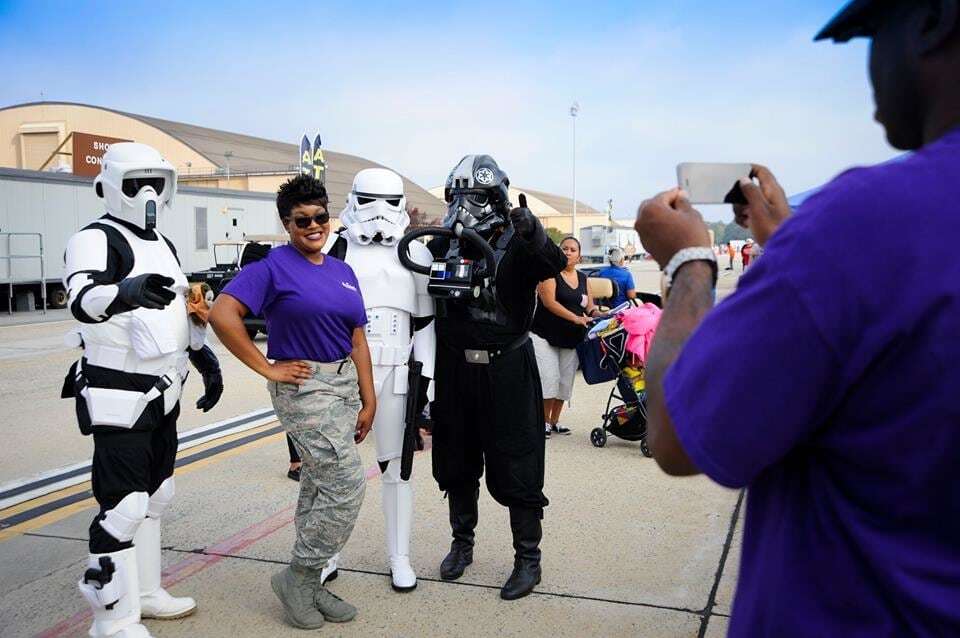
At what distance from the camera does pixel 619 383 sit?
7113 millimetres

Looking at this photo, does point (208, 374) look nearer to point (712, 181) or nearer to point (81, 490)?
point (81, 490)

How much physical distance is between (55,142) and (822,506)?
55837 mm

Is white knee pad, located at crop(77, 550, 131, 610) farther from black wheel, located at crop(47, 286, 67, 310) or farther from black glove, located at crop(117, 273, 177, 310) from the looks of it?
black wheel, located at crop(47, 286, 67, 310)

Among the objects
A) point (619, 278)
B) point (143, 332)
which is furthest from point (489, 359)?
point (619, 278)

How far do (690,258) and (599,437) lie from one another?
5.83 metres

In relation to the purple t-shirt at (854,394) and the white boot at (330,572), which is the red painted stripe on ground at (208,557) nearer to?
the white boot at (330,572)

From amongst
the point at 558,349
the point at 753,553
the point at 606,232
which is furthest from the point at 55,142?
the point at 753,553

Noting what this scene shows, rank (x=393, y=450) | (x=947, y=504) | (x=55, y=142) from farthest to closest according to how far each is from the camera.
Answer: (x=55, y=142) < (x=393, y=450) < (x=947, y=504)

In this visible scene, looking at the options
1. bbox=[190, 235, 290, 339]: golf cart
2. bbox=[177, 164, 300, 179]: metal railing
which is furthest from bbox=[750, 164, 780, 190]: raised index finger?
bbox=[177, 164, 300, 179]: metal railing

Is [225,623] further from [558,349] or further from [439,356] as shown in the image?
[558,349]

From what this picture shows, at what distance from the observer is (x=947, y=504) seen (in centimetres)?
93

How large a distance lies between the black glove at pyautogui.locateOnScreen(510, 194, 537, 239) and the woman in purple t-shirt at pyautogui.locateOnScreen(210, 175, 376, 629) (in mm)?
880

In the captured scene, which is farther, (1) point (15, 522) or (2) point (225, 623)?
(1) point (15, 522)

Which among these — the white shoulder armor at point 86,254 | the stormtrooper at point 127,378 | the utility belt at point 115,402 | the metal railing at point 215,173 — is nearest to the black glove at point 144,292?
the stormtrooper at point 127,378
